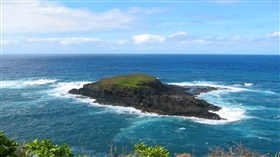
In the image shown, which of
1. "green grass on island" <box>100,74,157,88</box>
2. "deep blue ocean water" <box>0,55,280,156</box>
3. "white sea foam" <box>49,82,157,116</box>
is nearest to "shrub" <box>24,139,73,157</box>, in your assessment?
"deep blue ocean water" <box>0,55,280,156</box>

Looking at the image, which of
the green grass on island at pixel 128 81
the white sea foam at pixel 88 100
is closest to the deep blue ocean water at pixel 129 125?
the white sea foam at pixel 88 100

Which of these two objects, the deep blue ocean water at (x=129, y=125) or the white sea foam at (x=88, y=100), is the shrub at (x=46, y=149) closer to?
the deep blue ocean water at (x=129, y=125)

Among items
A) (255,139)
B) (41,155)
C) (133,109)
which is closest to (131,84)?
(133,109)

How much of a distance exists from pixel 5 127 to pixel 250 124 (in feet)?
144

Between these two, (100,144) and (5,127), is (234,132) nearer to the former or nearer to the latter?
(100,144)

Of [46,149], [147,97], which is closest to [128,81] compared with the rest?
[147,97]

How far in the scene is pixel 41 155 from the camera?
37.6ft

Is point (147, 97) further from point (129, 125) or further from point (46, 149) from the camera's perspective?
point (46, 149)

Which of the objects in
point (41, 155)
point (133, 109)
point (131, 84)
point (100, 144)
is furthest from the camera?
point (131, 84)

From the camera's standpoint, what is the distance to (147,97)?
74.6 metres

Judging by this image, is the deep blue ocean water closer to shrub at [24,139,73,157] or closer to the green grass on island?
the green grass on island

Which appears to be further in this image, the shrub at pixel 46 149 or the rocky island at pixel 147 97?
the rocky island at pixel 147 97

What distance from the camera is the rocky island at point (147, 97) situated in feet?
220

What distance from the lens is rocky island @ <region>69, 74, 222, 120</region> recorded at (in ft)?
220
